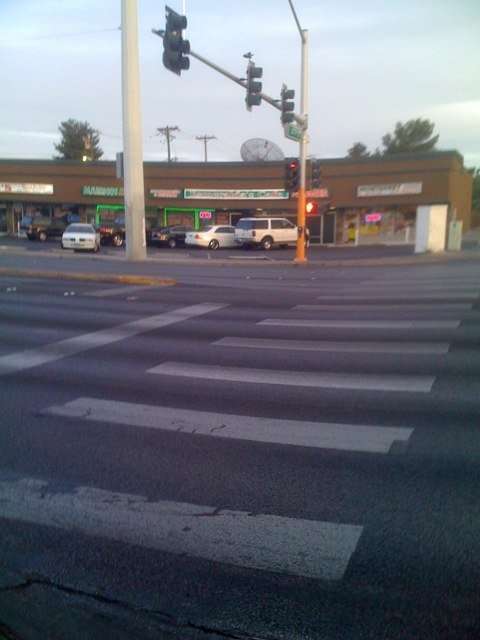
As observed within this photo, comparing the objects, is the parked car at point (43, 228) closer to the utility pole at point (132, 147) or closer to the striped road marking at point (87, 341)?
the utility pole at point (132, 147)

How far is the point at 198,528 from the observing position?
13.4 ft

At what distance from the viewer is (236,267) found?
2723 centimetres

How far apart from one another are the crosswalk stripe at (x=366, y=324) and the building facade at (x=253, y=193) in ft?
84.8

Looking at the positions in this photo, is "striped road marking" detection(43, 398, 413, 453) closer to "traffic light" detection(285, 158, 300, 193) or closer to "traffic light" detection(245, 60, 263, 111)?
"traffic light" detection(245, 60, 263, 111)

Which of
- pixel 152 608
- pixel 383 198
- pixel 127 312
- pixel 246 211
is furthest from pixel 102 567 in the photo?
pixel 246 211

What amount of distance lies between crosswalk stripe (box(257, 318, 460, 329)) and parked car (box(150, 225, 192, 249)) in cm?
3127

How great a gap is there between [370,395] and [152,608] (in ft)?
13.9

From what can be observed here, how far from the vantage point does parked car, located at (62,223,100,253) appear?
3450 cm

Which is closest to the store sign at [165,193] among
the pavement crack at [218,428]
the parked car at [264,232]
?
the parked car at [264,232]

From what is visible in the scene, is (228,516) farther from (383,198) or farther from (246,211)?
(246,211)

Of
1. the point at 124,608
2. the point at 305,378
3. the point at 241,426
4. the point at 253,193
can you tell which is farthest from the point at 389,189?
the point at 124,608

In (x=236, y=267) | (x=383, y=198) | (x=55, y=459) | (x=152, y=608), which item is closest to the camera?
(x=152, y=608)

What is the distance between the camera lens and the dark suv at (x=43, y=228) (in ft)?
145

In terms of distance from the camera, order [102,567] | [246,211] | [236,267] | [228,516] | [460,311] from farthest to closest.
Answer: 1. [246,211]
2. [236,267]
3. [460,311]
4. [228,516]
5. [102,567]
